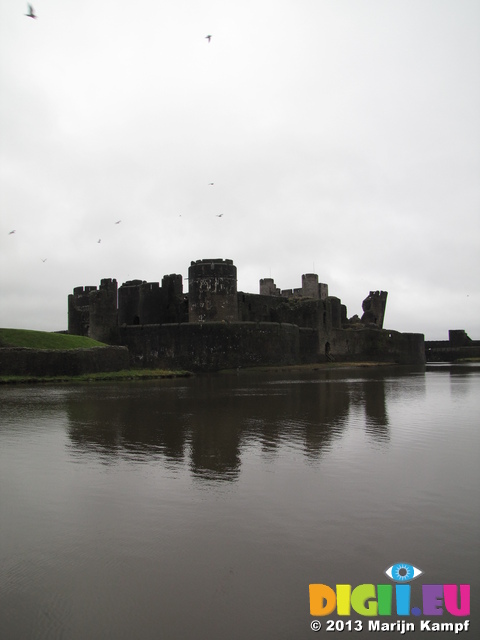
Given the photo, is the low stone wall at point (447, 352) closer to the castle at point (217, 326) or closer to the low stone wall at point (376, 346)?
the low stone wall at point (376, 346)

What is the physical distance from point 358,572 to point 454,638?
647 mm

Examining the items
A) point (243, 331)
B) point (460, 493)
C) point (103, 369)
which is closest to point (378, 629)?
point (460, 493)

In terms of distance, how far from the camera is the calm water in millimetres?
2875

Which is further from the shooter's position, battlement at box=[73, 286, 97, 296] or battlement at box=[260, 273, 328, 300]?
battlement at box=[260, 273, 328, 300]

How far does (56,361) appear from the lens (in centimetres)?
2056

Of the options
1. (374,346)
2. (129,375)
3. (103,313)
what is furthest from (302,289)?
(129,375)

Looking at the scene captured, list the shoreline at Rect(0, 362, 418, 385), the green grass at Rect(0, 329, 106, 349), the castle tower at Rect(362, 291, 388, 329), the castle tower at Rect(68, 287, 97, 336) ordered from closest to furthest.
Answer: the shoreline at Rect(0, 362, 418, 385)
the green grass at Rect(0, 329, 106, 349)
the castle tower at Rect(68, 287, 97, 336)
the castle tower at Rect(362, 291, 388, 329)

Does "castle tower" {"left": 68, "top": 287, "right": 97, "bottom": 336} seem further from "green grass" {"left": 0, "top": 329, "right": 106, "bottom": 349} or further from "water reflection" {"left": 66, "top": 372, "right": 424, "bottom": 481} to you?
"water reflection" {"left": 66, "top": 372, "right": 424, "bottom": 481}

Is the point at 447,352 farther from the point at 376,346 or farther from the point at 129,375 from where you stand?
the point at 129,375

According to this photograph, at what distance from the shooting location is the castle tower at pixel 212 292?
33938 mm

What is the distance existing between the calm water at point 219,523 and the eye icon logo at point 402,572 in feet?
0.17

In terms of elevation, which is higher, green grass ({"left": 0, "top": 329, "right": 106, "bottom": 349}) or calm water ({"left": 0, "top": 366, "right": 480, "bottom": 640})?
green grass ({"left": 0, "top": 329, "right": 106, "bottom": 349})

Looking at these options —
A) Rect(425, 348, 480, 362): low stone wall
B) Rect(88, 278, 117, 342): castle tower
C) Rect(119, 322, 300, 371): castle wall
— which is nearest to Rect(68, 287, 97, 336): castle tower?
Rect(88, 278, 117, 342): castle tower

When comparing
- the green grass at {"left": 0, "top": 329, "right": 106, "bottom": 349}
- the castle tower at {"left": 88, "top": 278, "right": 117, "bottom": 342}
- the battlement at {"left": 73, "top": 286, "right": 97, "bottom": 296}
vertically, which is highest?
the battlement at {"left": 73, "top": 286, "right": 97, "bottom": 296}
